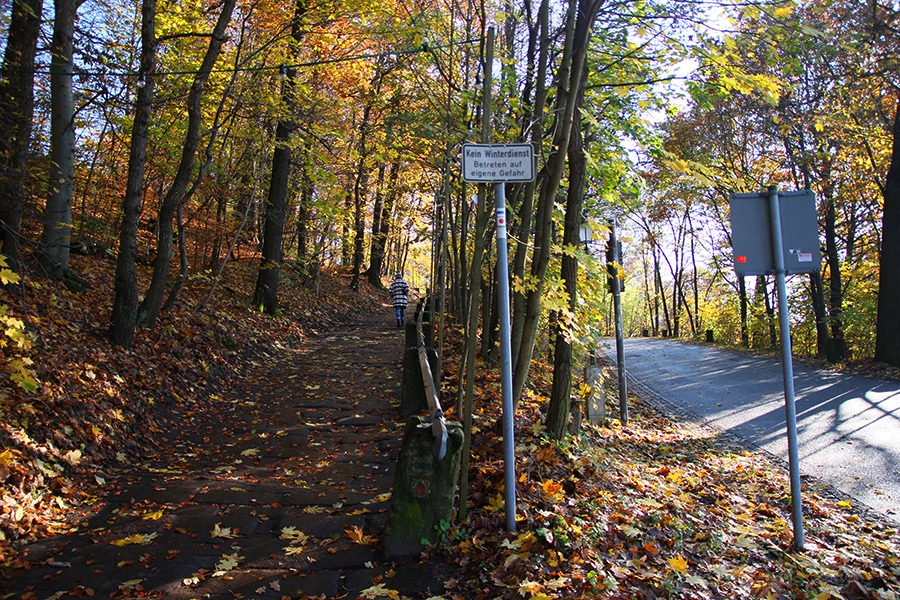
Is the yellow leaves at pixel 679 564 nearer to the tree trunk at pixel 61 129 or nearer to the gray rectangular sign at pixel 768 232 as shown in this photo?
the gray rectangular sign at pixel 768 232

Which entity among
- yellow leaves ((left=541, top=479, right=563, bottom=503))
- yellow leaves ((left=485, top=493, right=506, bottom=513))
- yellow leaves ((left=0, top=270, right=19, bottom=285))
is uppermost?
yellow leaves ((left=0, top=270, right=19, bottom=285))

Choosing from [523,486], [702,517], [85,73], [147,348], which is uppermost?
[85,73]

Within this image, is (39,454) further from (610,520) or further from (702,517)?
(702,517)

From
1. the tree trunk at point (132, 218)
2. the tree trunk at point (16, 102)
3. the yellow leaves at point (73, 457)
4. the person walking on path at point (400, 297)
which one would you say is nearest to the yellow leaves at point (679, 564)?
the yellow leaves at point (73, 457)

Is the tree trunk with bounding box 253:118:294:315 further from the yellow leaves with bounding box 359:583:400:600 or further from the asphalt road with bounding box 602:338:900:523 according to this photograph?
the yellow leaves with bounding box 359:583:400:600

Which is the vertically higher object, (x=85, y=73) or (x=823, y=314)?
(x=85, y=73)

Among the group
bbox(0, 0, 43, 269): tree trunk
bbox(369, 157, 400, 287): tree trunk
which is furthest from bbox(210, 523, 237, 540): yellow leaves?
bbox(369, 157, 400, 287): tree trunk

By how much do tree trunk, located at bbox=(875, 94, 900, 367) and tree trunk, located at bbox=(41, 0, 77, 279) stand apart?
1721 centimetres

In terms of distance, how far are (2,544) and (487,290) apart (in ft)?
22.6

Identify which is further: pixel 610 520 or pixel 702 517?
pixel 702 517

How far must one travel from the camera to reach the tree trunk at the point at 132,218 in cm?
767

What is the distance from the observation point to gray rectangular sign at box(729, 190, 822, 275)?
434 centimetres

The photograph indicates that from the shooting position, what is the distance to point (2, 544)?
370cm

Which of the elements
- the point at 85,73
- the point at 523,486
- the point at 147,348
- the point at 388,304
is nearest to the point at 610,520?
the point at 523,486
